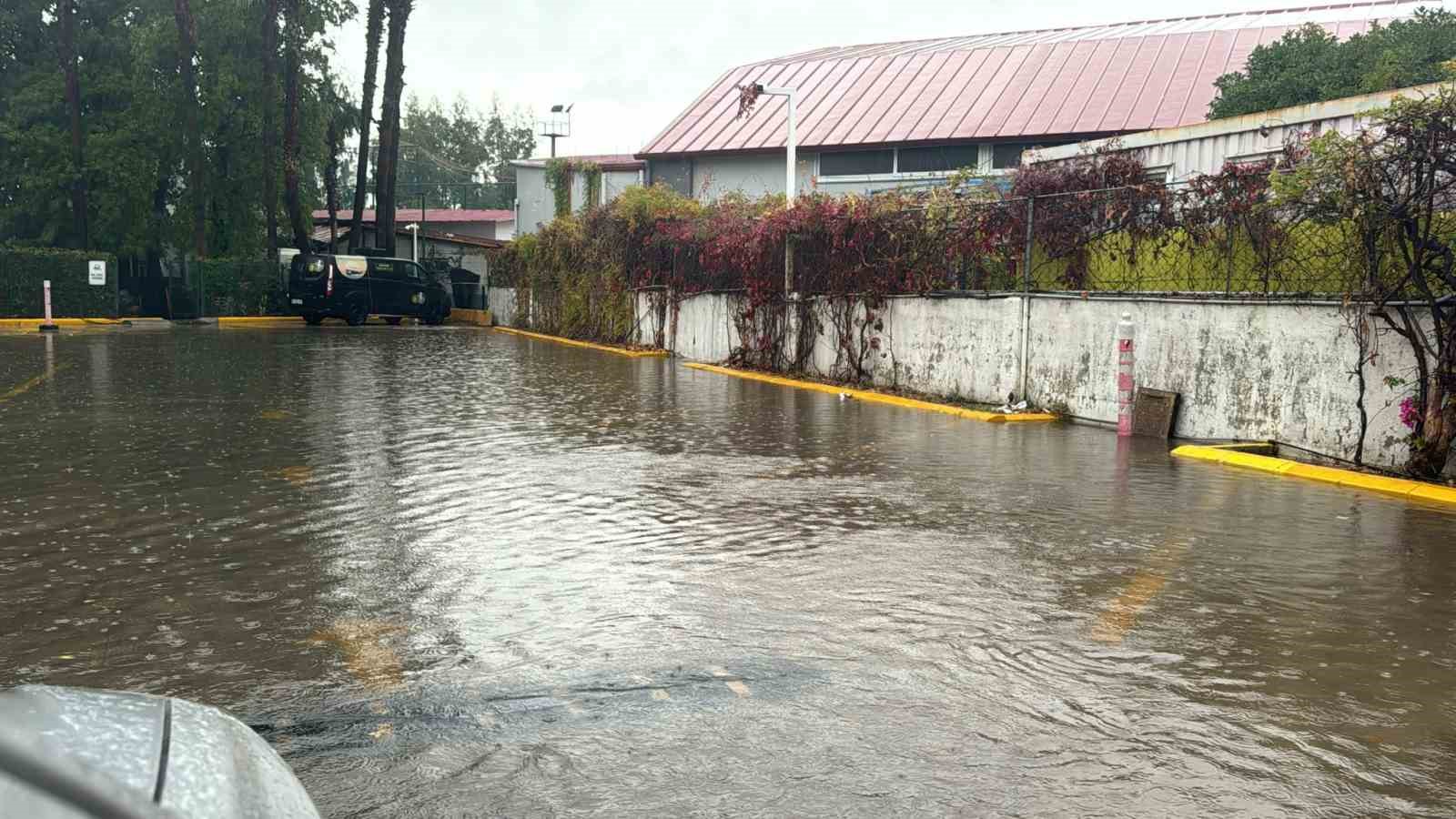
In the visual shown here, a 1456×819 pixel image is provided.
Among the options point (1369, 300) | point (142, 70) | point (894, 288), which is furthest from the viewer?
point (142, 70)

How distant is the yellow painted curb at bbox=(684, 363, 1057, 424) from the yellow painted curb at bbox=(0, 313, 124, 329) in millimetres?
23834

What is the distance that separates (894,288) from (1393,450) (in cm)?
840

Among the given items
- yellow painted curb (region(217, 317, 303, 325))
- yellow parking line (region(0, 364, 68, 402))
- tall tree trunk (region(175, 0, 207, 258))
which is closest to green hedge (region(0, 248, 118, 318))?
yellow painted curb (region(217, 317, 303, 325))

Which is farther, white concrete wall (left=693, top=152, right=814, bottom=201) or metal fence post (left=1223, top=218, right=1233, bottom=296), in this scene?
white concrete wall (left=693, top=152, right=814, bottom=201)

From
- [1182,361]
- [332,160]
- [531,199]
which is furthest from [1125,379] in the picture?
[531,199]

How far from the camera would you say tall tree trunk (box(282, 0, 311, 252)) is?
4591 cm

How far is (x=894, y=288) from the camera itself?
18.7m

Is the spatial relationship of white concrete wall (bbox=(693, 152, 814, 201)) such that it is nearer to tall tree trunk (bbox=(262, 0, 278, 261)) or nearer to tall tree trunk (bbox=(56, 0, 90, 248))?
tall tree trunk (bbox=(262, 0, 278, 261))

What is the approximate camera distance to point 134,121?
45.8 m

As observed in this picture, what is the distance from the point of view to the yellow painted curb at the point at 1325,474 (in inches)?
399

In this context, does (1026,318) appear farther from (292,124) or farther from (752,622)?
(292,124)

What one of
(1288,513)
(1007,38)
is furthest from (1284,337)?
(1007,38)

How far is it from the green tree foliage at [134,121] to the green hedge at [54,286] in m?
3.74

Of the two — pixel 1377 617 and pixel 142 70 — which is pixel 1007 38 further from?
pixel 1377 617
